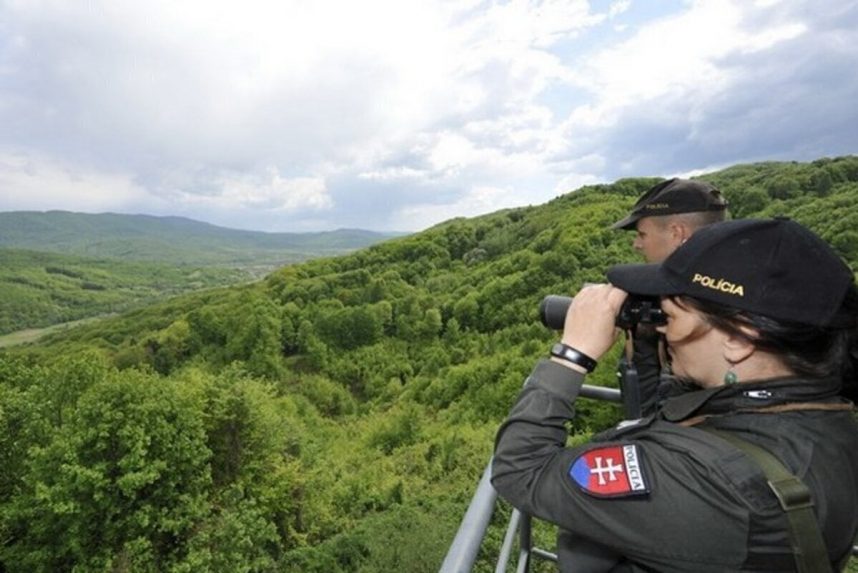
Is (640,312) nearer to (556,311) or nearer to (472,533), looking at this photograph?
(556,311)

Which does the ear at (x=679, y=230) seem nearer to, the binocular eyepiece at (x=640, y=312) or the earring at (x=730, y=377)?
the binocular eyepiece at (x=640, y=312)

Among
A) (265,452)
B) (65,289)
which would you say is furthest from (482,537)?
(65,289)

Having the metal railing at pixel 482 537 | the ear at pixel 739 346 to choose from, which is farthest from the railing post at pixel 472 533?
the ear at pixel 739 346

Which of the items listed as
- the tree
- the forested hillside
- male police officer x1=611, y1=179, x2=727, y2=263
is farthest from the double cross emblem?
the forested hillside

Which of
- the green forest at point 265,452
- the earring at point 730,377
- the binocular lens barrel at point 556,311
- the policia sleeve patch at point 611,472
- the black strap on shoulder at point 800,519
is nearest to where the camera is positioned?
the black strap on shoulder at point 800,519

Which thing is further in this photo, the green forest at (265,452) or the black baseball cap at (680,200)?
the green forest at (265,452)

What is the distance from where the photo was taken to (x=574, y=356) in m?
1.50

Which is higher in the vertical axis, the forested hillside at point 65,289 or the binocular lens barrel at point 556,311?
the binocular lens barrel at point 556,311

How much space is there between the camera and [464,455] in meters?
22.0

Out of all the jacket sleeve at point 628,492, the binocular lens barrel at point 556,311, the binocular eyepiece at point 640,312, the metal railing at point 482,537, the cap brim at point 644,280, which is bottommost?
the metal railing at point 482,537

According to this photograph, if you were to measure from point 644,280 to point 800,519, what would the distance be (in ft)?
2.05

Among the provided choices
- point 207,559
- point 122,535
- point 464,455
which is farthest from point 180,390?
point 464,455

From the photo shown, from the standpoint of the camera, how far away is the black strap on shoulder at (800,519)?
1.07m

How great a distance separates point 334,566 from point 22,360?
18722mm
